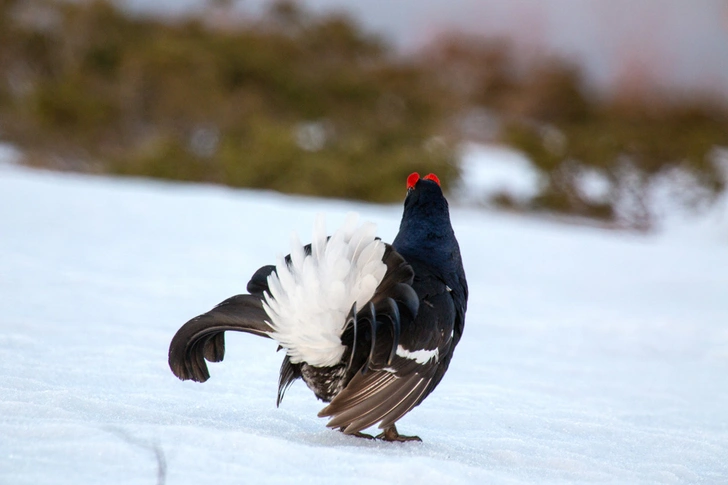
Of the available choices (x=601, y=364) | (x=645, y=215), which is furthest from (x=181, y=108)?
(x=601, y=364)

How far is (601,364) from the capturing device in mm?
3674

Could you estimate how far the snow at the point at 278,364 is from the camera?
1.63 meters

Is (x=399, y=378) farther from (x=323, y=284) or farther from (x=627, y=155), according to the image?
(x=627, y=155)

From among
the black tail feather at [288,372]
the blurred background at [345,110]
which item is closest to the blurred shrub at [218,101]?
the blurred background at [345,110]

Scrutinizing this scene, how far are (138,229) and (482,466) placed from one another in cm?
442

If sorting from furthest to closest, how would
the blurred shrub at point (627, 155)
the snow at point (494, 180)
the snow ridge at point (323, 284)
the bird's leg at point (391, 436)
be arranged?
the snow at point (494, 180) < the blurred shrub at point (627, 155) < the bird's leg at point (391, 436) < the snow ridge at point (323, 284)

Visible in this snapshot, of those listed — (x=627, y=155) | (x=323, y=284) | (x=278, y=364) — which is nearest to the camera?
(x=323, y=284)

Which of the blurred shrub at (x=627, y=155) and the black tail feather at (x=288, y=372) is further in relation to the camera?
the blurred shrub at (x=627, y=155)

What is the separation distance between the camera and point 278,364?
2.96 meters

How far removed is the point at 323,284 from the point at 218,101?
14.0 metres

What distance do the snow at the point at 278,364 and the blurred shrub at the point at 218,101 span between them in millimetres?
5235

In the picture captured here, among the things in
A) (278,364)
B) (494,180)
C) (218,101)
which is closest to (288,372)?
(278,364)

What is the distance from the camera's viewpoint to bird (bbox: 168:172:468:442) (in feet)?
5.70

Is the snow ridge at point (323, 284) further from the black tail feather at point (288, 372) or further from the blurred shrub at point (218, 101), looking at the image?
the blurred shrub at point (218, 101)
